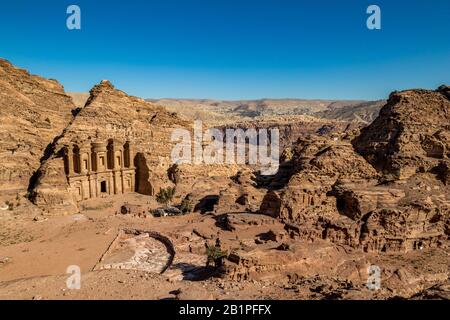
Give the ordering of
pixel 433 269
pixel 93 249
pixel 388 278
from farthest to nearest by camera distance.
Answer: pixel 93 249 < pixel 433 269 < pixel 388 278

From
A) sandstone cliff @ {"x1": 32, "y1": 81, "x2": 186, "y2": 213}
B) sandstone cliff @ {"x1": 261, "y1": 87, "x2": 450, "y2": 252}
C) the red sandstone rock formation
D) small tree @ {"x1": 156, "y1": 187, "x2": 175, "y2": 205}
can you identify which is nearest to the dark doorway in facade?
sandstone cliff @ {"x1": 32, "y1": 81, "x2": 186, "y2": 213}

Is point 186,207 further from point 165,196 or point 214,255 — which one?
point 214,255

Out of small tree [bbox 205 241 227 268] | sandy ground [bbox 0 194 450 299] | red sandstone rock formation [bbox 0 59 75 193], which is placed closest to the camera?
sandy ground [bbox 0 194 450 299]

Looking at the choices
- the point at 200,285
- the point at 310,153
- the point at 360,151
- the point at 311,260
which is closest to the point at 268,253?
the point at 311,260

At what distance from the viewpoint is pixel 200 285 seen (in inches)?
639

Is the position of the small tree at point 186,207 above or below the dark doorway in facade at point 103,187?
below

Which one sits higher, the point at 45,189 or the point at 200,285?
the point at 45,189

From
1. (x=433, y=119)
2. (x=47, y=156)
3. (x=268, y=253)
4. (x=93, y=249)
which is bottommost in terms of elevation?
(x=93, y=249)

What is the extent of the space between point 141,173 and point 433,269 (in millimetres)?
30411

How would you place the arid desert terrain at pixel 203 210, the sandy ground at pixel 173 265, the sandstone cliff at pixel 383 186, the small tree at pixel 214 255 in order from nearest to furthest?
the sandy ground at pixel 173 265
the arid desert terrain at pixel 203 210
the small tree at pixel 214 255
the sandstone cliff at pixel 383 186

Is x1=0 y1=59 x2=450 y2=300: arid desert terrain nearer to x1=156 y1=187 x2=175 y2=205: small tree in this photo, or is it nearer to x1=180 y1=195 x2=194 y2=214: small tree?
x1=180 y1=195 x2=194 y2=214: small tree

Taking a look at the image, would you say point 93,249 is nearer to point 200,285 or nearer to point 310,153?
point 200,285

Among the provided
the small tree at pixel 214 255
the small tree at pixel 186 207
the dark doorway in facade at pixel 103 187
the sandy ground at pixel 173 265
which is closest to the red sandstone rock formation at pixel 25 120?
the sandy ground at pixel 173 265

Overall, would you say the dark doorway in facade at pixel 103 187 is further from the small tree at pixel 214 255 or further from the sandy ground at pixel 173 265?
the small tree at pixel 214 255
